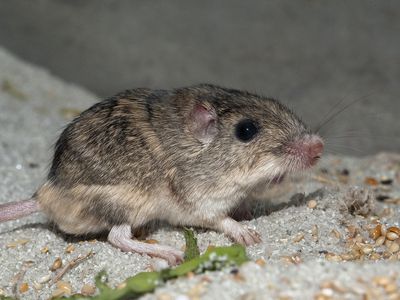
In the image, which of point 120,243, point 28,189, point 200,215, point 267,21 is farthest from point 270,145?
point 267,21

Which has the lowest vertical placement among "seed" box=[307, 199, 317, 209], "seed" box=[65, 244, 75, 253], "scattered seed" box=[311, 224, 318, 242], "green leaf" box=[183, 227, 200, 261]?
"seed" box=[65, 244, 75, 253]

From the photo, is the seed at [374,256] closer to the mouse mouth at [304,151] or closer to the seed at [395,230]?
the seed at [395,230]

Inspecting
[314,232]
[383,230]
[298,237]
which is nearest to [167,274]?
[298,237]

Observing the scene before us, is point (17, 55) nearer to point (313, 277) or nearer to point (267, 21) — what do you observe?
point (267, 21)

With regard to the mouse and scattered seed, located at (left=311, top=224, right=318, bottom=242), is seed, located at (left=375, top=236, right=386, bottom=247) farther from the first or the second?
the mouse

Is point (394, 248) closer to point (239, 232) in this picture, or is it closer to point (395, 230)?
point (395, 230)

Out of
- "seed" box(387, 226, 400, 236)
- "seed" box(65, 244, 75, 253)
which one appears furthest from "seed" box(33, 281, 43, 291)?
"seed" box(387, 226, 400, 236)
